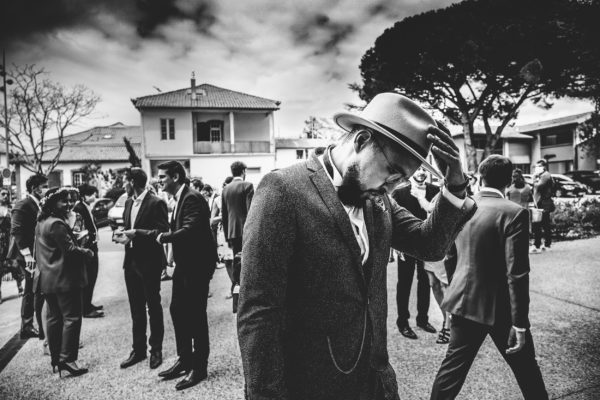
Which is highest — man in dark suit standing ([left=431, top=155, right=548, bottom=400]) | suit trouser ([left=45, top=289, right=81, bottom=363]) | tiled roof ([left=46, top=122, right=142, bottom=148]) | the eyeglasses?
tiled roof ([left=46, top=122, right=142, bottom=148])

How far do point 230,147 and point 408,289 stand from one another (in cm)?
2698

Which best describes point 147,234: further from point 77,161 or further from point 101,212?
point 77,161

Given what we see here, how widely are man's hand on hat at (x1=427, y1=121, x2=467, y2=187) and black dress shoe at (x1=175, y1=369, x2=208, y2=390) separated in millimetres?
2987

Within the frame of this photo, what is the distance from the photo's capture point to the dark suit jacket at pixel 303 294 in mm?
1112

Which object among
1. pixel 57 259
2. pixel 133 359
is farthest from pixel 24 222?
pixel 133 359

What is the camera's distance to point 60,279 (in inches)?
139

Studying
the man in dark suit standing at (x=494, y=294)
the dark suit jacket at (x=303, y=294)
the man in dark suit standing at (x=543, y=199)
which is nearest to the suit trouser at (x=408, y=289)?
the man in dark suit standing at (x=494, y=294)

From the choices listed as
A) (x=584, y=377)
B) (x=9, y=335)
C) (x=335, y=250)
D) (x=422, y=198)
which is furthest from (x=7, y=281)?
(x=584, y=377)

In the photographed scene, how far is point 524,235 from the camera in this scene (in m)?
2.20

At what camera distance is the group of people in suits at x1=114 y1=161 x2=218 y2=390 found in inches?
133

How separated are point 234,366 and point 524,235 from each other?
2887mm

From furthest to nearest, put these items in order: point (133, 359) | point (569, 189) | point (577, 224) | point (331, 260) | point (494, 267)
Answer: point (569, 189), point (577, 224), point (133, 359), point (494, 267), point (331, 260)

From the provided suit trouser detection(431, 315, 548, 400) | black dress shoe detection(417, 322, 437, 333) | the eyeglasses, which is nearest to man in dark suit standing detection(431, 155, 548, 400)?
suit trouser detection(431, 315, 548, 400)

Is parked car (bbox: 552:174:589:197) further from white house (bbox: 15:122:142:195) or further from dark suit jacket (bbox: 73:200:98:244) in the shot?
white house (bbox: 15:122:142:195)
